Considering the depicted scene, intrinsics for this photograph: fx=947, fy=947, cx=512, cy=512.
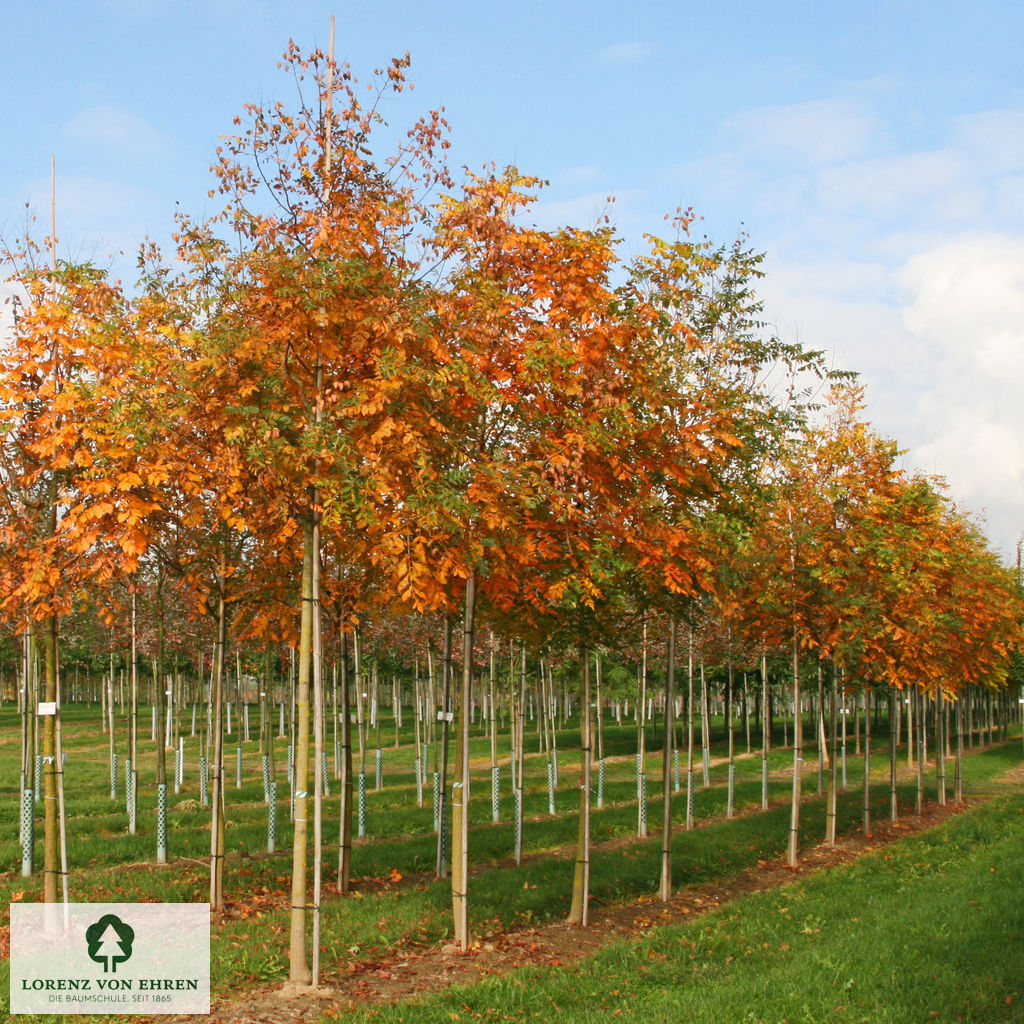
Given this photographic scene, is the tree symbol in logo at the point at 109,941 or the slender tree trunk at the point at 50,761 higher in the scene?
the slender tree trunk at the point at 50,761

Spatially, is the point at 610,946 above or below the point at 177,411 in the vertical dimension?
below

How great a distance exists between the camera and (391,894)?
12.5 metres

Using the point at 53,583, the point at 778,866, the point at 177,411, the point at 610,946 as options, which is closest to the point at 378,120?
the point at 177,411

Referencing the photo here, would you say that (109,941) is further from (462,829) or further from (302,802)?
(462,829)

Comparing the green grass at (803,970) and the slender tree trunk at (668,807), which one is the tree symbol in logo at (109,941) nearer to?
the green grass at (803,970)

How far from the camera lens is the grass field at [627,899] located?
8094 millimetres

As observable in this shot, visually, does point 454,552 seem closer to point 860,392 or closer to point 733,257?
point 733,257

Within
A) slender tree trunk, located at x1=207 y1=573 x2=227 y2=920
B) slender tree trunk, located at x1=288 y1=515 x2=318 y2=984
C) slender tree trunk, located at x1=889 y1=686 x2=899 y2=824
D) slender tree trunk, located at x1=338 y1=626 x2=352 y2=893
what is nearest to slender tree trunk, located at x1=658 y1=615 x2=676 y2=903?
slender tree trunk, located at x1=338 y1=626 x2=352 y2=893

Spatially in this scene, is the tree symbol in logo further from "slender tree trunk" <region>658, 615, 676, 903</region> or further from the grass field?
"slender tree trunk" <region>658, 615, 676, 903</region>

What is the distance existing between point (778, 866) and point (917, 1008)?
8.97 metres
